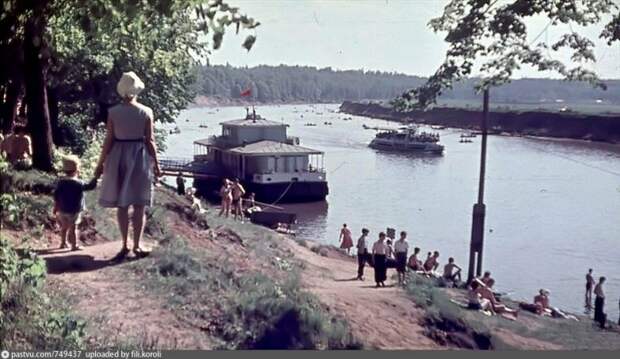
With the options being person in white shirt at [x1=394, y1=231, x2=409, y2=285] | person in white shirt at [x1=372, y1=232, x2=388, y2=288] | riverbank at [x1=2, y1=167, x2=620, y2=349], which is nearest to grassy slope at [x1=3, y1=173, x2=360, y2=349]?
riverbank at [x1=2, y1=167, x2=620, y2=349]

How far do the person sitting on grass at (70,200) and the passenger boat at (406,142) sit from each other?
144 ft

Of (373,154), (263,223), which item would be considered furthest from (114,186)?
(373,154)

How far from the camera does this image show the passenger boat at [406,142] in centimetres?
5125

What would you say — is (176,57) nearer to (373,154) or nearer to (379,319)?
(379,319)

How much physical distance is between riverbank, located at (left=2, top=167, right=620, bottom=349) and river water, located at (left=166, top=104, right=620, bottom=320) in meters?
6.62

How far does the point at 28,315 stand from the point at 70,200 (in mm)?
Answer: 1864

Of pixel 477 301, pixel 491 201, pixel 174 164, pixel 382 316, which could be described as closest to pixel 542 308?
pixel 477 301

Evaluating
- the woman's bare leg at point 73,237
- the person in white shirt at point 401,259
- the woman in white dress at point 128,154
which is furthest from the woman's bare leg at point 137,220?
the person in white shirt at point 401,259

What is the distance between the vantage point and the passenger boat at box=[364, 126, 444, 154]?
51250 millimetres

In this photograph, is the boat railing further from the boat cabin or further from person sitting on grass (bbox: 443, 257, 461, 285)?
person sitting on grass (bbox: 443, 257, 461, 285)

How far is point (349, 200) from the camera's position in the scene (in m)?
35.9

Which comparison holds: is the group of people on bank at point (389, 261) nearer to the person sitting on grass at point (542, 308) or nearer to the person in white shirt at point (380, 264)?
the person in white shirt at point (380, 264)

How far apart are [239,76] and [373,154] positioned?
30.3m

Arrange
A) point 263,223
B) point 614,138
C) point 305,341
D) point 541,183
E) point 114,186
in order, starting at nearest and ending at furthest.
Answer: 1. point 114,186
2. point 305,341
3. point 263,223
4. point 541,183
5. point 614,138
